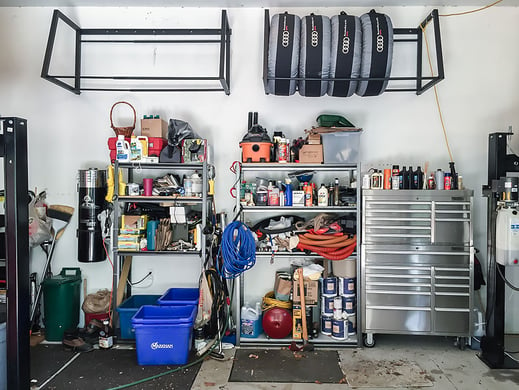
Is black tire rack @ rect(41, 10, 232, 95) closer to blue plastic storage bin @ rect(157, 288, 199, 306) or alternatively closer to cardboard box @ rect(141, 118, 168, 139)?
cardboard box @ rect(141, 118, 168, 139)

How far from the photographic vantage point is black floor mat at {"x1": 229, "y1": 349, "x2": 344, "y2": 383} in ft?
8.75

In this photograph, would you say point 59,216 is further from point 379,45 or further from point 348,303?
point 379,45

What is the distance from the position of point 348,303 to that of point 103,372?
2.11m

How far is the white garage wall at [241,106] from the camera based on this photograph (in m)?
3.62

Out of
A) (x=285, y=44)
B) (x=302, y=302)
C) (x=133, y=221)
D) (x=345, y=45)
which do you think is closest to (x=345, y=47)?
(x=345, y=45)

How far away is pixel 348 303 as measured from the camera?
3.26 metres

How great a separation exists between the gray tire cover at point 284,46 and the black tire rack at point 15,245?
197 cm

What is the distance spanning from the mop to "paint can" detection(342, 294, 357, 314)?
2840 millimetres

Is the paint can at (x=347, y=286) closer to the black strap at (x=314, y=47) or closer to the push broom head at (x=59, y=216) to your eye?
the black strap at (x=314, y=47)

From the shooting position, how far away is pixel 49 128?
3.71 meters

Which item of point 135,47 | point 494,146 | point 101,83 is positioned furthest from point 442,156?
point 101,83

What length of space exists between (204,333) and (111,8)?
11.0ft

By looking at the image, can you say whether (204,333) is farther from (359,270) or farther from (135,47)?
(135,47)

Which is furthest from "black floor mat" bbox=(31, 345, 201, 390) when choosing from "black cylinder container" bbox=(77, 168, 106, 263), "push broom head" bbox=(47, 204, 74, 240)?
"push broom head" bbox=(47, 204, 74, 240)
